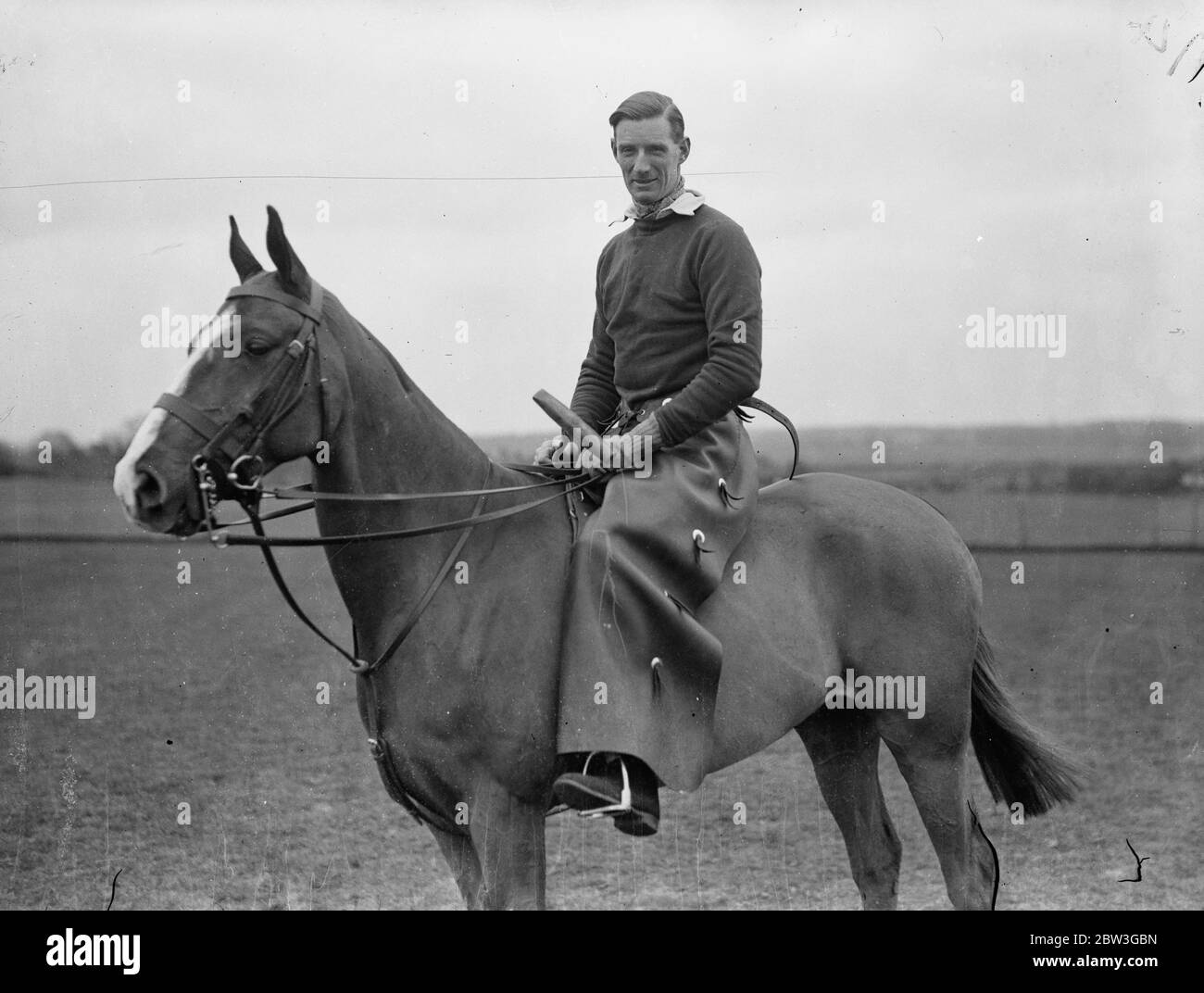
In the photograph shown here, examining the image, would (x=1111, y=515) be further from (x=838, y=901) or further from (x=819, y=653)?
(x=819, y=653)

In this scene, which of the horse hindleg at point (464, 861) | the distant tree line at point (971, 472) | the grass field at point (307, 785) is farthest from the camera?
the distant tree line at point (971, 472)

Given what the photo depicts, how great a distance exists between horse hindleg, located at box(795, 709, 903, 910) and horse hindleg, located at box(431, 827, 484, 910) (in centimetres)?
159

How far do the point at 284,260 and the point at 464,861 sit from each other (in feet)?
6.96

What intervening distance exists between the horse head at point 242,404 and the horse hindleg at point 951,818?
2.71 metres

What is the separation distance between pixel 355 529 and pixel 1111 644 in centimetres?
1161

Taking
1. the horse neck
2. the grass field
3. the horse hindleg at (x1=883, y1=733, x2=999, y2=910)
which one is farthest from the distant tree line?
the horse hindleg at (x1=883, y1=733, x2=999, y2=910)

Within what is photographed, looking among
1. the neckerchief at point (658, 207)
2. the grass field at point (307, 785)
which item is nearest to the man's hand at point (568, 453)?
the neckerchief at point (658, 207)

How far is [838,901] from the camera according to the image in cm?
646

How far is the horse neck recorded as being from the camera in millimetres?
3934

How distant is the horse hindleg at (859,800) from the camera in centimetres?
506

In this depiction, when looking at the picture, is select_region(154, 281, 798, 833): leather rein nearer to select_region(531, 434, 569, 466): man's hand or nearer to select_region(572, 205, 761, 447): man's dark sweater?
select_region(531, 434, 569, 466): man's hand

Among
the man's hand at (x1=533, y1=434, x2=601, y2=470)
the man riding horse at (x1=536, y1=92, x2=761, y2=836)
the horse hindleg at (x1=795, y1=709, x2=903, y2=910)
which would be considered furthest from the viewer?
the horse hindleg at (x1=795, y1=709, x2=903, y2=910)

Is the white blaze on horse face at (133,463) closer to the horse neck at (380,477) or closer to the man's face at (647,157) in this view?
the horse neck at (380,477)
